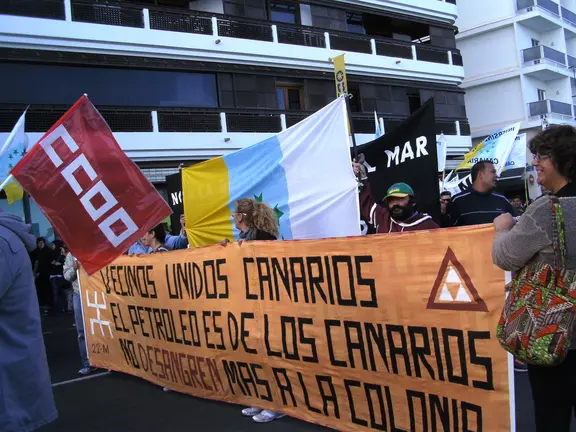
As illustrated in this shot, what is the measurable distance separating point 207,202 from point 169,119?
10336 mm

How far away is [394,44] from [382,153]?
18699 millimetres

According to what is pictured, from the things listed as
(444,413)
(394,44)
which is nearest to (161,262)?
(444,413)

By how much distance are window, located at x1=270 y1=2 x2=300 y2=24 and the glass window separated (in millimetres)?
4095

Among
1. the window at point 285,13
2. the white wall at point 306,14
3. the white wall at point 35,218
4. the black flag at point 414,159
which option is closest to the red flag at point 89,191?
the black flag at point 414,159

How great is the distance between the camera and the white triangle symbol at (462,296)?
324 cm

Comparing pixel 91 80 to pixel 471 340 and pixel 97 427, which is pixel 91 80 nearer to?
pixel 97 427

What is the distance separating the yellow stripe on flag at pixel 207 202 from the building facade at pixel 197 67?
8.82 metres

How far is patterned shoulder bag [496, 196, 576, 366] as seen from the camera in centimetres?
226

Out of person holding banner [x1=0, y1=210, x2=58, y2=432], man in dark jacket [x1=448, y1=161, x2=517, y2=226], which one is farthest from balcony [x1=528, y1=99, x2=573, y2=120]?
person holding banner [x1=0, y1=210, x2=58, y2=432]

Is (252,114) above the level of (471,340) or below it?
above

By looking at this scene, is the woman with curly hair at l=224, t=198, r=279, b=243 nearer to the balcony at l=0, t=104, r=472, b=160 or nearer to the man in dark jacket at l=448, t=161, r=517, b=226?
the man in dark jacket at l=448, t=161, r=517, b=226

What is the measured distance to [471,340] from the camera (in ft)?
10.6

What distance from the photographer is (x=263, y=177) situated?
275 inches

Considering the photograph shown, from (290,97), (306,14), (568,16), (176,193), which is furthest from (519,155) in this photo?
(568,16)
